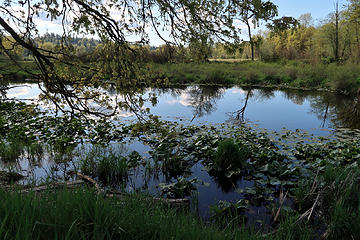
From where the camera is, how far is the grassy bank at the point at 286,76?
16781 millimetres

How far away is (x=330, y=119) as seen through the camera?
404 inches

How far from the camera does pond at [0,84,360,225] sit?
189 inches

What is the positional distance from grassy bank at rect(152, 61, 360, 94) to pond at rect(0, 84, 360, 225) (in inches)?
73.1

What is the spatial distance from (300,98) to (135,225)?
52.3 ft

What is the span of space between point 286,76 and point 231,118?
46.4ft

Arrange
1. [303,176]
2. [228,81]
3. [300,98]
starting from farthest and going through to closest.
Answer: [228,81], [300,98], [303,176]

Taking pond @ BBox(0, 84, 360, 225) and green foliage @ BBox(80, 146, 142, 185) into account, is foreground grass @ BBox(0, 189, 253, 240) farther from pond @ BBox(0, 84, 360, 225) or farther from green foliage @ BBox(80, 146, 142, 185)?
green foliage @ BBox(80, 146, 142, 185)

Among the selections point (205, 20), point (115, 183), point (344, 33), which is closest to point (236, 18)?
point (205, 20)

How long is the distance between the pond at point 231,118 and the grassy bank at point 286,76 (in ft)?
6.09

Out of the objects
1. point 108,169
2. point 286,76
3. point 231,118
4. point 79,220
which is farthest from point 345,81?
point 79,220

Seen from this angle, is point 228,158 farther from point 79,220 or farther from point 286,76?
point 286,76

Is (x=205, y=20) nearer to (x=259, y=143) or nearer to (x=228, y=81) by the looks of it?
(x=259, y=143)

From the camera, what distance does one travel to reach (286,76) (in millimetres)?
22125

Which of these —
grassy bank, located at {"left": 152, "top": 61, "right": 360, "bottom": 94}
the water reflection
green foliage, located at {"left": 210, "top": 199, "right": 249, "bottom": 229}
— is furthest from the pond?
grassy bank, located at {"left": 152, "top": 61, "right": 360, "bottom": 94}
